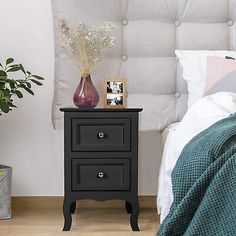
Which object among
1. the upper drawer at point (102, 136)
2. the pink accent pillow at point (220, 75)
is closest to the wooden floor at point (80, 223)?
the upper drawer at point (102, 136)

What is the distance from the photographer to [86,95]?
9.83ft

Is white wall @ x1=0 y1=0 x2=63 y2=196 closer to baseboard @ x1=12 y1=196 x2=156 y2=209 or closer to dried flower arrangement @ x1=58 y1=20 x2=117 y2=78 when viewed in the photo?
baseboard @ x1=12 y1=196 x2=156 y2=209

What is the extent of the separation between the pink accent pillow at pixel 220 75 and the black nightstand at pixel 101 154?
37 centimetres

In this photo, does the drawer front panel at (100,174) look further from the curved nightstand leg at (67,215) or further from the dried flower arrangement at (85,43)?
the dried flower arrangement at (85,43)

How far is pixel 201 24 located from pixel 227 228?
1829mm

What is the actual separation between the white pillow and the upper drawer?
0.41m

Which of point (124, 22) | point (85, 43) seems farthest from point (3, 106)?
point (124, 22)

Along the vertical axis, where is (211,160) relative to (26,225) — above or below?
above

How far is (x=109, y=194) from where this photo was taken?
293 cm

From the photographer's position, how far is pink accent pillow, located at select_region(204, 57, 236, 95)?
2811 mm

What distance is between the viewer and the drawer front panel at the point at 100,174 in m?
2.92

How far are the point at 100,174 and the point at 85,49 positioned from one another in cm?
65

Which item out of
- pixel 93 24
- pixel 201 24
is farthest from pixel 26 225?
pixel 201 24

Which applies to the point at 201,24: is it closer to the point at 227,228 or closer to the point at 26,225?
the point at 26,225
